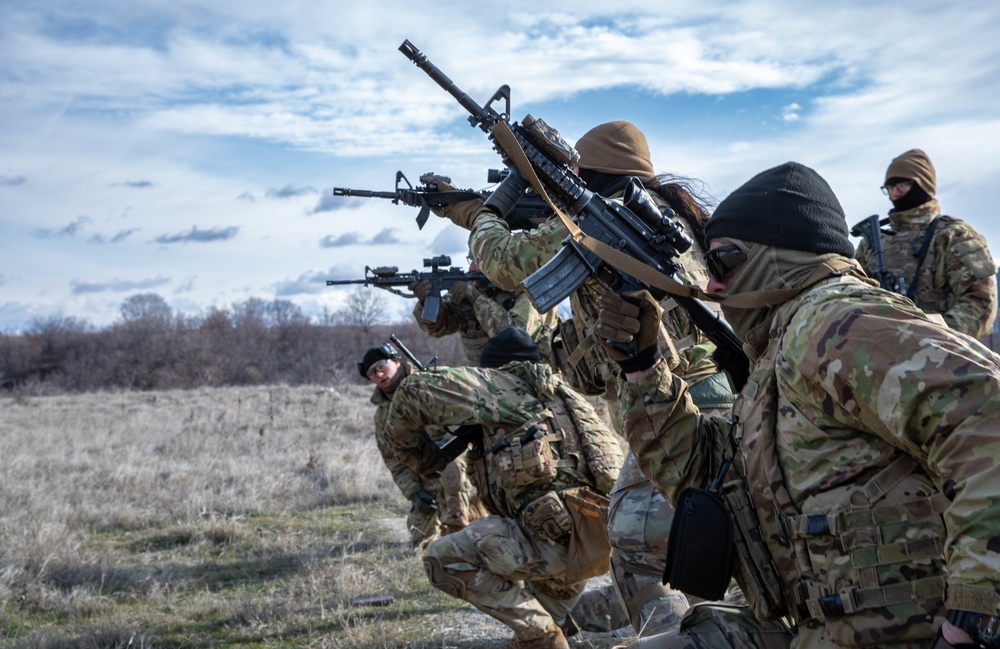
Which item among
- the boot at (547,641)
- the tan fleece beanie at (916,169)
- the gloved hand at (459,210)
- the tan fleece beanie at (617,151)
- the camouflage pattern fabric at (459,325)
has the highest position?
the tan fleece beanie at (916,169)

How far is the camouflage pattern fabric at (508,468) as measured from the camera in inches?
181

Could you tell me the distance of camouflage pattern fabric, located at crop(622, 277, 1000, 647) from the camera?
1829 millimetres

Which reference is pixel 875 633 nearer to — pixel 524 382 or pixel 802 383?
pixel 802 383

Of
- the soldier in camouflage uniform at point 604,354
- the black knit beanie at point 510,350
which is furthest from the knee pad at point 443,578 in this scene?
the black knit beanie at point 510,350

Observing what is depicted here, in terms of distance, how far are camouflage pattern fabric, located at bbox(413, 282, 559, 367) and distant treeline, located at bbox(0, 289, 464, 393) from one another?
2121 cm

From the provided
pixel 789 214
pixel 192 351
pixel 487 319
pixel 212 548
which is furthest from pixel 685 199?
pixel 192 351

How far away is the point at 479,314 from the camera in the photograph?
7801mm

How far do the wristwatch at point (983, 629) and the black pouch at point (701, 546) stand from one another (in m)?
0.67

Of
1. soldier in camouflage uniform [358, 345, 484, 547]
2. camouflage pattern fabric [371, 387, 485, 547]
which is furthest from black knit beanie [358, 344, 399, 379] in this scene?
camouflage pattern fabric [371, 387, 485, 547]

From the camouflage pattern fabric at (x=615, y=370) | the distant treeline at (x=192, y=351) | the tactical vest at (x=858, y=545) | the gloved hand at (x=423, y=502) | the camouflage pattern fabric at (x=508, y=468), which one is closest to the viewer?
the tactical vest at (x=858, y=545)

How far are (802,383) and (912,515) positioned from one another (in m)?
0.38

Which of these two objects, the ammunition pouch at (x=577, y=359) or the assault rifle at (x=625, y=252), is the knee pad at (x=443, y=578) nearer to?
the ammunition pouch at (x=577, y=359)

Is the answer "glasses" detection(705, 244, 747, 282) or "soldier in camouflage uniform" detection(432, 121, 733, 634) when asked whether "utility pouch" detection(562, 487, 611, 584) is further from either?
"glasses" detection(705, 244, 747, 282)

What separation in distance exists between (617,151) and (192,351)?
36054 mm
